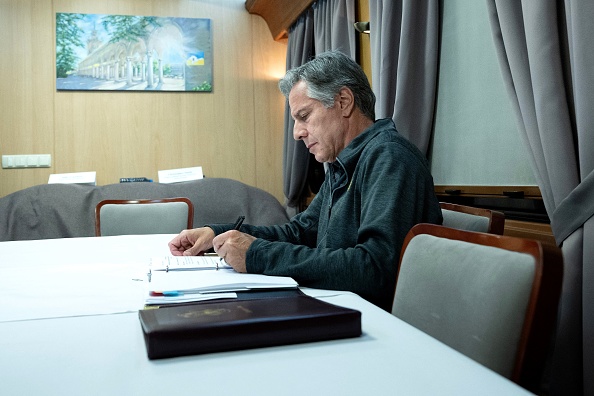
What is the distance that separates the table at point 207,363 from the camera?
0.62 meters

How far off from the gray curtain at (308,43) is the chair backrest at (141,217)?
67.7 inches

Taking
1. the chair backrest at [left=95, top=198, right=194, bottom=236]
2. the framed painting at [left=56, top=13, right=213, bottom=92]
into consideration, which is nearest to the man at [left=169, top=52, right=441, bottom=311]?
the chair backrest at [left=95, top=198, right=194, bottom=236]

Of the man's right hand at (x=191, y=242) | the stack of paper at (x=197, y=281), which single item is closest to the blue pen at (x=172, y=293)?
the stack of paper at (x=197, y=281)

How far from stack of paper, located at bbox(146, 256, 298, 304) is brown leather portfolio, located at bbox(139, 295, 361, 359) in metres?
0.23

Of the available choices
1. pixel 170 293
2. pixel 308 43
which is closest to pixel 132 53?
pixel 308 43

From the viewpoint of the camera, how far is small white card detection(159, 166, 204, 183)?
5.01 metres

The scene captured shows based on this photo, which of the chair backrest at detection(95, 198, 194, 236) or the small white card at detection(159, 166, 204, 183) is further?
the small white card at detection(159, 166, 204, 183)

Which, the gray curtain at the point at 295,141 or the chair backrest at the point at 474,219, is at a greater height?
the gray curtain at the point at 295,141

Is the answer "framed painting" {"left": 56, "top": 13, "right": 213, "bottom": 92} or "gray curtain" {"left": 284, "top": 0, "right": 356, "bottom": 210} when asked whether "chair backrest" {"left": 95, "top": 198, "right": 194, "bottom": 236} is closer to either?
"gray curtain" {"left": 284, "top": 0, "right": 356, "bottom": 210}

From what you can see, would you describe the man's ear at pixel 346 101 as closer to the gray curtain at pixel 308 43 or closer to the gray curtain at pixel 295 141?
the gray curtain at pixel 308 43

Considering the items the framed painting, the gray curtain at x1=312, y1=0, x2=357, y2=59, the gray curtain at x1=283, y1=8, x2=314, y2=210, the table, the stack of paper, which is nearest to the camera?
the table

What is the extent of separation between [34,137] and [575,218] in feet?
14.9

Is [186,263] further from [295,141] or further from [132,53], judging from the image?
[132,53]

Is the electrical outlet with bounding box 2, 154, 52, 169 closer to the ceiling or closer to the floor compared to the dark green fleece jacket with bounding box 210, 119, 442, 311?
closer to the ceiling
